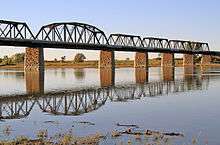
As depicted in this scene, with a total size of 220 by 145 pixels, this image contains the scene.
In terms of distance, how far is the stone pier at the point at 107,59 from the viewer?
128 meters

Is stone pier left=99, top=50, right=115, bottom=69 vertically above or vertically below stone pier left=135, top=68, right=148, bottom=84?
above

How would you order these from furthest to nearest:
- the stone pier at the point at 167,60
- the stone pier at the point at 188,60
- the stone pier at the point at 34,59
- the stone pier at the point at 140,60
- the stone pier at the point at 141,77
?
the stone pier at the point at 188,60 → the stone pier at the point at 167,60 → the stone pier at the point at 140,60 → the stone pier at the point at 34,59 → the stone pier at the point at 141,77

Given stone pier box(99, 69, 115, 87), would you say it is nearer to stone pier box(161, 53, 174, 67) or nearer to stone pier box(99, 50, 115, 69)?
stone pier box(99, 50, 115, 69)

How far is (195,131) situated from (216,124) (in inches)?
93.8

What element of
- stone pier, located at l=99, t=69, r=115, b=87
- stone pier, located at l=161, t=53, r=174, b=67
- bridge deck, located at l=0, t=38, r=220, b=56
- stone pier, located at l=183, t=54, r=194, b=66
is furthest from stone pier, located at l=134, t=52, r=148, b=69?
stone pier, located at l=99, t=69, r=115, b=87

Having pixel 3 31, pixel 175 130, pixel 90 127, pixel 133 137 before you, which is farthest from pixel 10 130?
pixel 3 31

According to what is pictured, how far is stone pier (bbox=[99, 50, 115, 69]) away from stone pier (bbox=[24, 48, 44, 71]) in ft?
96.2

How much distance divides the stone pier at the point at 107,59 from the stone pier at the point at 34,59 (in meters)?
29.3

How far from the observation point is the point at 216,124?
20.9 m

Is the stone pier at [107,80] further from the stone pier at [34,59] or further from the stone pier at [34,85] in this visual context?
the stone pier at [34,59]

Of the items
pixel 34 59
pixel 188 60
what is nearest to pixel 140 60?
pixel 188 60

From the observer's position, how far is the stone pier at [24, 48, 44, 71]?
9981cm

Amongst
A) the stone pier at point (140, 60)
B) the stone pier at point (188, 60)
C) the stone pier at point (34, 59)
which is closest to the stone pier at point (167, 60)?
the stone pier at point (140, 60)

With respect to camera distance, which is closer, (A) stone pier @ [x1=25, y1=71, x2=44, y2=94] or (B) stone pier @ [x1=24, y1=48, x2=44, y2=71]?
(A) stone pier @ [x1=25, y1=71, x2=44, y2=94]
